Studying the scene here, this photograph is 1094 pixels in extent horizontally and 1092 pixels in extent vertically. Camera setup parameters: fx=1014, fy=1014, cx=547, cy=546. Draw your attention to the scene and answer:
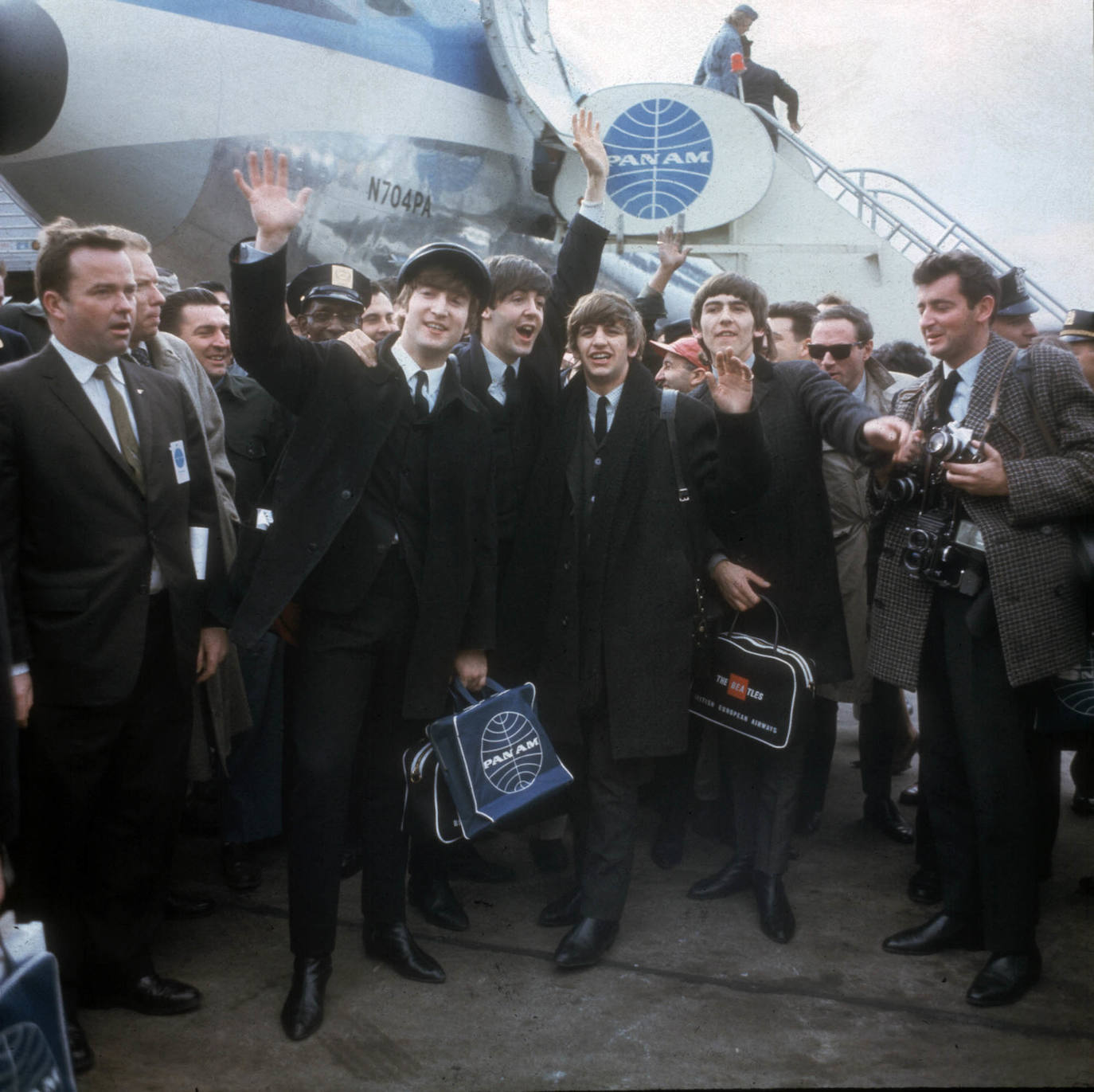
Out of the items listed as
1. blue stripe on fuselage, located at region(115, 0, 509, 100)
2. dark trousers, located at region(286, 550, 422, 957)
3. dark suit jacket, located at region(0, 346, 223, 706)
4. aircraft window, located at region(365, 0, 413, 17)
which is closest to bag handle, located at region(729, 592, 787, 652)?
dark trousers, located at region(286, 550, 422, 957)

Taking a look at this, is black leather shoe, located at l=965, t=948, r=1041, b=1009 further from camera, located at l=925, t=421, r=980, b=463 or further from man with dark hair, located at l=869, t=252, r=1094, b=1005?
Result: camera, located at l=925, t=421, r=980, b=463

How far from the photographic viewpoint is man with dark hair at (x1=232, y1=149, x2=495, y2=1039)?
2537 mm

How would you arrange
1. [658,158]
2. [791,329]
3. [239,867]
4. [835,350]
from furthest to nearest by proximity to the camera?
[658,158] → [791,329] → [835,350] → [239,867]

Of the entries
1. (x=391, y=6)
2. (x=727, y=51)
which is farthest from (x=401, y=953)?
(x=727, y=51)

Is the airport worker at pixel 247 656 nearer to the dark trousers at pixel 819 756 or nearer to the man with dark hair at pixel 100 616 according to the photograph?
the man with dark hair at pixel 100 616

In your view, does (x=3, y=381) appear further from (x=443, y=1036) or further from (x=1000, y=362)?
(x=1000, y=362)

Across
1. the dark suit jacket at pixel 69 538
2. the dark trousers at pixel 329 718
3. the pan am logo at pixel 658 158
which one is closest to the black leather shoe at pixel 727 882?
the dark trousers at pixel 329 718

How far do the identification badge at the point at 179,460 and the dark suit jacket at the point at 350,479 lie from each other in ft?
0.92

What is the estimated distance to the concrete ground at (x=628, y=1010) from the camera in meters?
2.33

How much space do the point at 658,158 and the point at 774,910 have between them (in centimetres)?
568

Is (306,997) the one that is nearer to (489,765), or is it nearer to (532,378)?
(489,765)

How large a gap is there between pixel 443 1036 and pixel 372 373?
1.68 metres

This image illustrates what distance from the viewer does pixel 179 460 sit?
2656 millimetres

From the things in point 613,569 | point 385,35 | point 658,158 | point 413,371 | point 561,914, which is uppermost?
point 385,35
